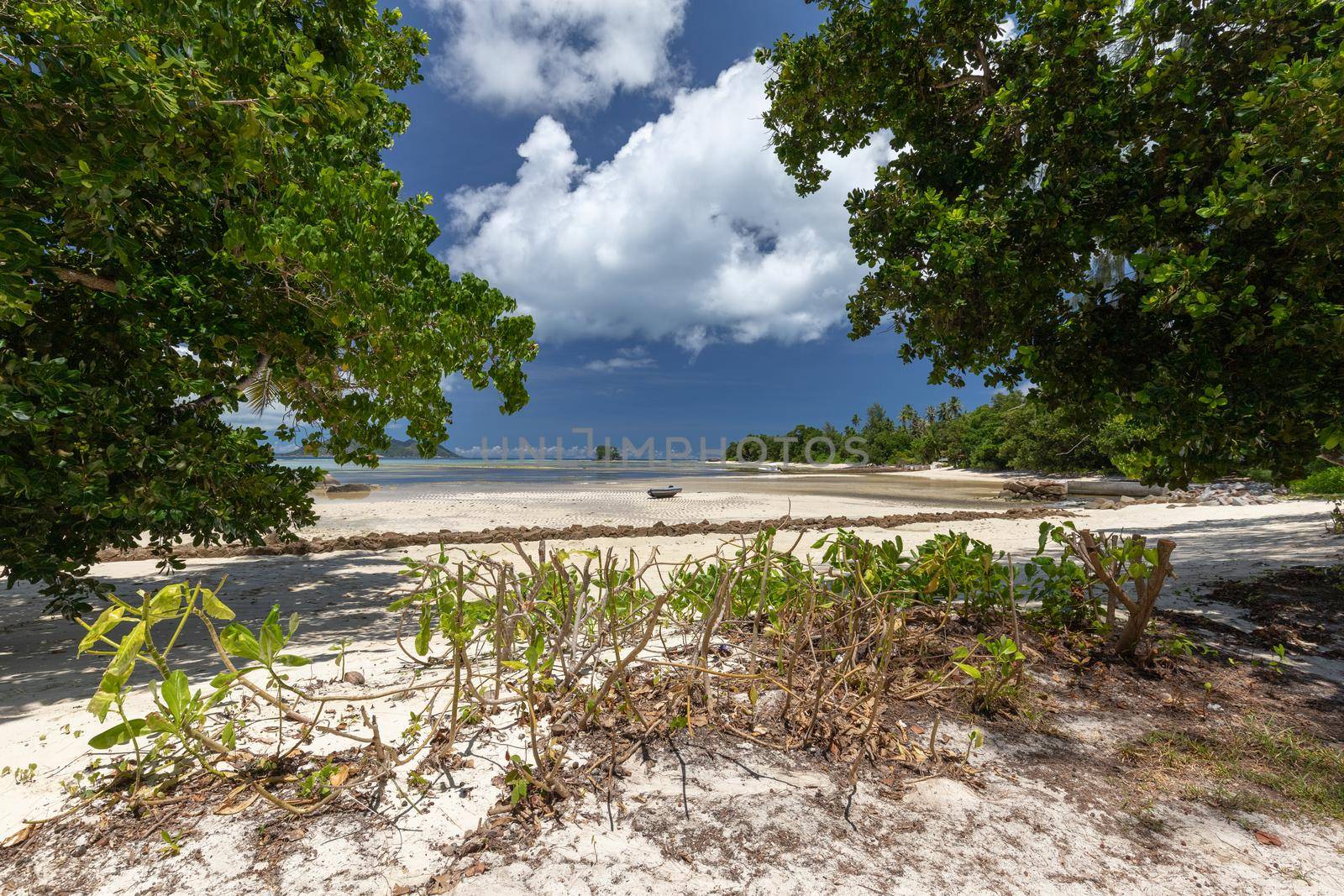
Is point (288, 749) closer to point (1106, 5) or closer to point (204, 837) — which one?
point (204, 837)

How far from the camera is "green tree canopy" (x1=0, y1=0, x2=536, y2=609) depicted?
347cm

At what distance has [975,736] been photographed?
8.81 feet

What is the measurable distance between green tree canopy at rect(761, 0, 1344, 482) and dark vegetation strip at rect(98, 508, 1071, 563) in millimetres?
3956

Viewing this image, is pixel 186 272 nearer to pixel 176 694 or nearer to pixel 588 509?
pixel 176 694

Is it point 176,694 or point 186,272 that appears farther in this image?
point 186,272

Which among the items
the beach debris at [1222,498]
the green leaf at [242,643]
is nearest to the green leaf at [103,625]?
the green leaf at [242,643]

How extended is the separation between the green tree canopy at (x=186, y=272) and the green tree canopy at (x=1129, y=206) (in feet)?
17.9

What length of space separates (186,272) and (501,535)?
7396 millimetres

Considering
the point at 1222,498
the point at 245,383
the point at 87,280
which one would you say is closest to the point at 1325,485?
the point at 1222,498

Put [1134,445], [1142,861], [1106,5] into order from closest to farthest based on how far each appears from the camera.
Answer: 1. [1142,861]
2. [1106,5]
3. [1134,445]

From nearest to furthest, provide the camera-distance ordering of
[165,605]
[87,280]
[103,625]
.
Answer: [103,625], [165,605], [87,280]

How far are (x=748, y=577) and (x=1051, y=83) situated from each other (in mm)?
5678

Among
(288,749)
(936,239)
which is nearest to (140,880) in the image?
(288,749)

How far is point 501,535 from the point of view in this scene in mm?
11430
